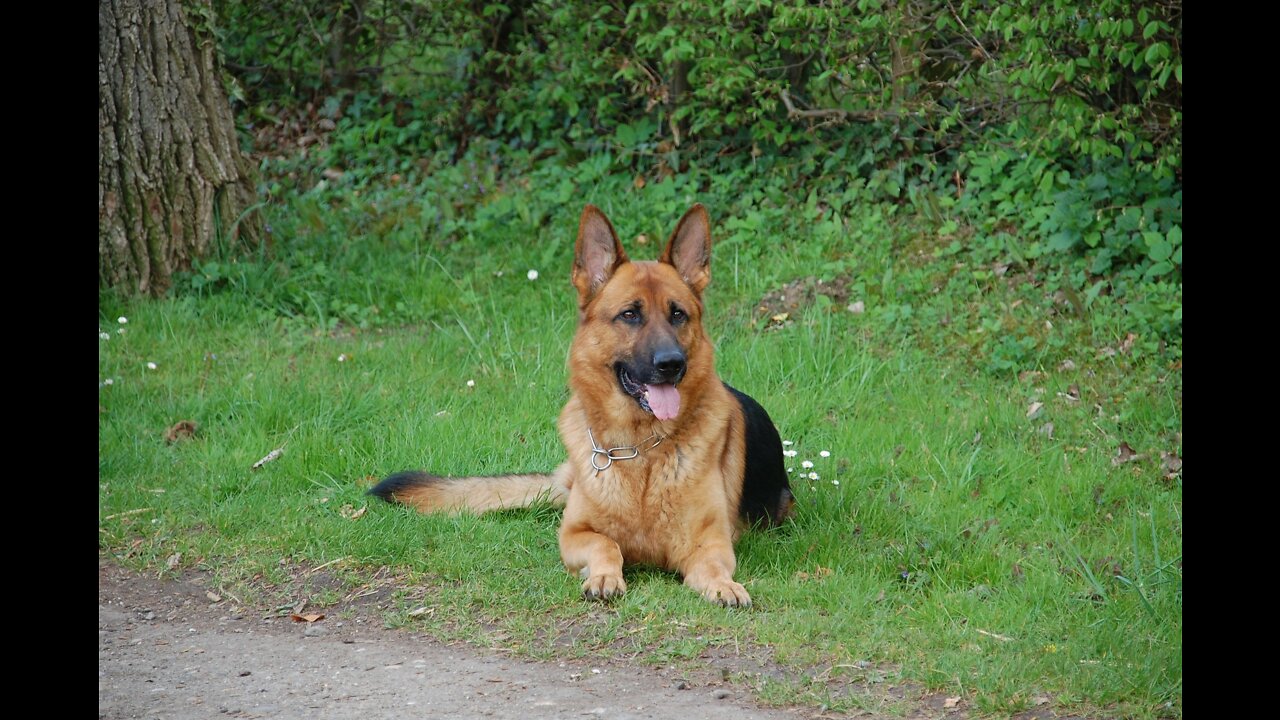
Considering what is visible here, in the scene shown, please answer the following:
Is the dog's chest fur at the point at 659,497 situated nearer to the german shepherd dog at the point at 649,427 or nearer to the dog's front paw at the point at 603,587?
the german shepherd dog at the point at 649,427

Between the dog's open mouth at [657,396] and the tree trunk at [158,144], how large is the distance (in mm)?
4910

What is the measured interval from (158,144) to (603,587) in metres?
5.54

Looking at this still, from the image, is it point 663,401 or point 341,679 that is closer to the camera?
point 341,679

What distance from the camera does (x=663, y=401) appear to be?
505 cm

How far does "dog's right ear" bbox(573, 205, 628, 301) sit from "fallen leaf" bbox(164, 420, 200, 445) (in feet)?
9.15

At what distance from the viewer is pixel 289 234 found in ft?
31.0

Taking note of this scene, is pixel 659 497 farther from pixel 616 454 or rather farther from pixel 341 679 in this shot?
pixel 341 679

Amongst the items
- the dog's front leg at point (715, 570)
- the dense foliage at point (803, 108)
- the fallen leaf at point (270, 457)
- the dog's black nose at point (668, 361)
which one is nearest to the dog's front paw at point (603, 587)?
the dog's front leg at point (715, 570)

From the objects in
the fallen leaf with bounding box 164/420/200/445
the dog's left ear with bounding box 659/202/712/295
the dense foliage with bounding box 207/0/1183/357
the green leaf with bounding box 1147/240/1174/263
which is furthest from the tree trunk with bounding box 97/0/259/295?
the green leaf with bounding box 1147/240/1174/263

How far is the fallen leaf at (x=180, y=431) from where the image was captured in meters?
6.74

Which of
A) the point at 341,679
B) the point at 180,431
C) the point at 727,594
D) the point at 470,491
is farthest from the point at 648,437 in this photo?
the point at 180,431

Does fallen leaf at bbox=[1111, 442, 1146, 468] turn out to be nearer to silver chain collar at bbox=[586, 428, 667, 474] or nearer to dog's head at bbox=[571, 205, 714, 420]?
dog's head at bbox=[571, 205, 714, 420]

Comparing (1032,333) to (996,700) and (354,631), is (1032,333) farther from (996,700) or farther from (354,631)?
(354,631)
